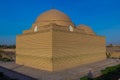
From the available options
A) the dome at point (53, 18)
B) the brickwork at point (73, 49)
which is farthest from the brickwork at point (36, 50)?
the dome at point (53, 18)

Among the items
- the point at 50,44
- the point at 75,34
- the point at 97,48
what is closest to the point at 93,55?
the point at 97,48

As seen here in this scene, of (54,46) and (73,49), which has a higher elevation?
(54,46)

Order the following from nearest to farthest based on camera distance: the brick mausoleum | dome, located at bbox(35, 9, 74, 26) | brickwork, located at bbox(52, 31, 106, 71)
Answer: the brick mausoleum < brickwork, located at bbox(52, 31, 106, 71) < dome, located at bbox(35, 9, 74, 26)

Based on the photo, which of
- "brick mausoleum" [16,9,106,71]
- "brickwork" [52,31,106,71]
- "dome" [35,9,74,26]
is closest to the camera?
"brick mausoleum" [16,9,106,71]

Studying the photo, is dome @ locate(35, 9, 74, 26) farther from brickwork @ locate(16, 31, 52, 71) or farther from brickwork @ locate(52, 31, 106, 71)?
brickwork @ locate(16, 31, 52, 71)

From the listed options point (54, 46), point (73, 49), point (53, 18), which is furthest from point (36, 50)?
point (53, 18)

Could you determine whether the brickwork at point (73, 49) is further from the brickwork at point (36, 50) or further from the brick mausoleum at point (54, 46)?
the brickwork at point (36, 50)

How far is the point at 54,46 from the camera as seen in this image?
14414 mm

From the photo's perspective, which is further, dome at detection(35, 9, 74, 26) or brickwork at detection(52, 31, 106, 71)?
dome at detection(35, 9, 74, 26)

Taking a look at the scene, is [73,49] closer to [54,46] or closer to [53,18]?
[54,46]

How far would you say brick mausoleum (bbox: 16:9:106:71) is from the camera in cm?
1460

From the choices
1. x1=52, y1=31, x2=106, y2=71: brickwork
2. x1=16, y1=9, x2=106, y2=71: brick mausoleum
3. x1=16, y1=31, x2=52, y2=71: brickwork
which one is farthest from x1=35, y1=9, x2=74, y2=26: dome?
x1=16, y1=31, x2=52, y2=71: brickwork

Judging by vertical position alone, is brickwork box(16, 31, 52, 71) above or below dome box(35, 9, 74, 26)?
below

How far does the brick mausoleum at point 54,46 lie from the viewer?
47.9 feet
